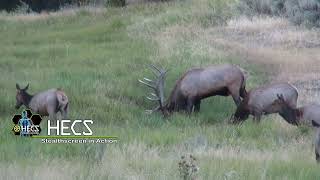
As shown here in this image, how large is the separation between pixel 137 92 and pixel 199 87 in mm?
1737

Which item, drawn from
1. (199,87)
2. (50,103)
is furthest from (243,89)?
(50,103)

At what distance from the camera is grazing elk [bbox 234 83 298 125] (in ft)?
41.5

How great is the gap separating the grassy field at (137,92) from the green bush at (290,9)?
0.57m

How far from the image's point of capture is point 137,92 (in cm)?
1516

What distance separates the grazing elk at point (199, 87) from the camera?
13.8m

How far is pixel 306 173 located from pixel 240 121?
5566 mm

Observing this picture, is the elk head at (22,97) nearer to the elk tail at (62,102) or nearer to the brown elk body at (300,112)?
the elk tail at (62,102)

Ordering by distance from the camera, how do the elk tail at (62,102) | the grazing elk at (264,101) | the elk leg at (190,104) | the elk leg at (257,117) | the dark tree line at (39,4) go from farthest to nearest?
the dark tree line at (39,4) < the elk leg at (190,104) < the elk leg at (257,117) < the grazing elk at (264,101) < the elk tail at (62,102)

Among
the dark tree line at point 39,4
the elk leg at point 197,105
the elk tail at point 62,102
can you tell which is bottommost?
the dark tree line at point 39,4

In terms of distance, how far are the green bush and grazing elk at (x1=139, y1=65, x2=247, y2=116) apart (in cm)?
1002

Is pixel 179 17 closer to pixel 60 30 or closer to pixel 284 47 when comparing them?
pixel 60 30

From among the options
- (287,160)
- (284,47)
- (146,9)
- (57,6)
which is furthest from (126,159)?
(57,6)

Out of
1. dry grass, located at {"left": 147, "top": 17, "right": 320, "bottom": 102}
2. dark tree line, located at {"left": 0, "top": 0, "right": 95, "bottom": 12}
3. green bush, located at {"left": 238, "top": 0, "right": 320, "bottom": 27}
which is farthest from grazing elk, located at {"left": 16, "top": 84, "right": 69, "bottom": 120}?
dark tree line, located at {"left": 0, "top": 0, "right": 95, "bottom": 12}

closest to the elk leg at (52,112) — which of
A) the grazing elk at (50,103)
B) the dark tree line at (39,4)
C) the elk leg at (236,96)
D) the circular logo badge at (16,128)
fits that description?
the grazing elk at (50,103)
